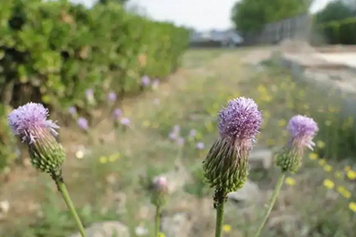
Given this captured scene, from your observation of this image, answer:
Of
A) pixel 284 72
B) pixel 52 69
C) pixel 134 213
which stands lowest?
pixel 134 213

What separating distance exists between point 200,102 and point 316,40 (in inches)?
654

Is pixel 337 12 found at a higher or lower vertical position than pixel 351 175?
higher

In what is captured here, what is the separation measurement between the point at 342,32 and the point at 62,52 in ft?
67.1

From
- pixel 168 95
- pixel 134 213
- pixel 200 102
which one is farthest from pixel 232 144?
pixel 168 95

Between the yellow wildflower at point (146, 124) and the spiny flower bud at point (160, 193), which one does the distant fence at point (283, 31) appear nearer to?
the yellow wildflower at point (146, 124)

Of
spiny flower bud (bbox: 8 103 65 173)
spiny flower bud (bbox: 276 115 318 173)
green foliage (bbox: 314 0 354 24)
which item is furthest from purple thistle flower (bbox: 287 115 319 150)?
green foliage (bbox: 314 0 354 24)

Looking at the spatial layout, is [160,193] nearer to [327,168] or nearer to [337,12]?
[327,168]

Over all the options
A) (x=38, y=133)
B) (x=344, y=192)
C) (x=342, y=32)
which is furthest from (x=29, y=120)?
(x=342, y=32)

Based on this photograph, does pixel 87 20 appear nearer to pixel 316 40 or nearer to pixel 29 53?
pixel 29 53

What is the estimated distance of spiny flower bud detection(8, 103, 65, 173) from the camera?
116cm

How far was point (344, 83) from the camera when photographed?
555cm

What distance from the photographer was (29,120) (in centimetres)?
116

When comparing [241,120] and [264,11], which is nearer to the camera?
[241,120]

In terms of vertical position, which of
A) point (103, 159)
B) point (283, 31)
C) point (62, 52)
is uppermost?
point (283, 31)
